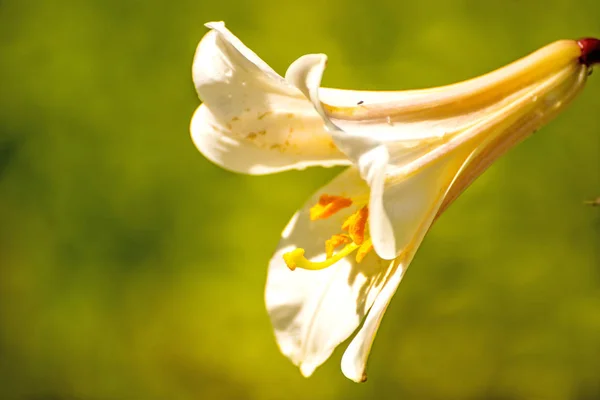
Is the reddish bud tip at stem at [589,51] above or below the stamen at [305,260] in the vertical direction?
above

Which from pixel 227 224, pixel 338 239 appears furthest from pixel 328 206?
pixel 227 224

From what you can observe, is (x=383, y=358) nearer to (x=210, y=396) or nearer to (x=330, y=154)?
(x=210, y=396)

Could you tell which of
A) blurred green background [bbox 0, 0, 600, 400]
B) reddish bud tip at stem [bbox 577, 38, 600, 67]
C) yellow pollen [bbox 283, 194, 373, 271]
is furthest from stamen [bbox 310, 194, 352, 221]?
blurred green background [bbox 0, 0, 600, 400]

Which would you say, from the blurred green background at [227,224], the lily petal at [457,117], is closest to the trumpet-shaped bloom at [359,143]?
the lily petal at [457,117]

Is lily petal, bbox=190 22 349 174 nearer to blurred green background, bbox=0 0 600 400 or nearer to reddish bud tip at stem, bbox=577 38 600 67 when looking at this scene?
reddish bud tip at stem, bbox=577 38 600 67

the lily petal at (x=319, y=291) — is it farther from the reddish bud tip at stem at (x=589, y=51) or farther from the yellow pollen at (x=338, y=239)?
the reddish bud tip at stem at (x=589, y=51)

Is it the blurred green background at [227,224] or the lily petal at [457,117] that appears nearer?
the lily petal at [457,117]

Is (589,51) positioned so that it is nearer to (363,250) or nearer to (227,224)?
(363,250)

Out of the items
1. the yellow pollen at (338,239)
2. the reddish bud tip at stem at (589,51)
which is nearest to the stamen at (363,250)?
the yellow pollen at (338,239)
